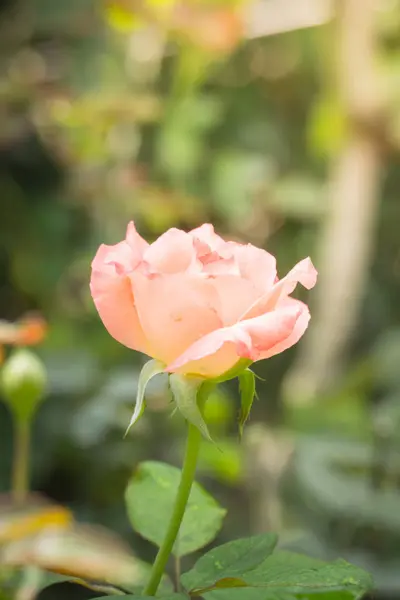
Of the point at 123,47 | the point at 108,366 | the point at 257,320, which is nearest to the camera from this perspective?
the point at 257,320

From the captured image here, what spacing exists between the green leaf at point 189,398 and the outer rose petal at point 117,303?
0.02 m

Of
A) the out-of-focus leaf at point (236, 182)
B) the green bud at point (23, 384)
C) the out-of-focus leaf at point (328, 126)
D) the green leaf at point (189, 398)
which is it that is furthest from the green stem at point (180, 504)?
the out-of-focus leaf at point (328, 126)

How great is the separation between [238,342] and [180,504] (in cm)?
6

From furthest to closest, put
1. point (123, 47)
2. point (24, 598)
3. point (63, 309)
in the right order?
point (123, 47)
point (63, 309)
point (24, 598)

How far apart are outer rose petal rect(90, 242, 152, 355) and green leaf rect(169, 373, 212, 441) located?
2 centimetres

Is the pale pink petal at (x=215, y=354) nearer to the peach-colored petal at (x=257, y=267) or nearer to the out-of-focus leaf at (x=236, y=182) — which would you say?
the peach-colored petal at (x=257, y=267)

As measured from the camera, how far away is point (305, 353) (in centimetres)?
161

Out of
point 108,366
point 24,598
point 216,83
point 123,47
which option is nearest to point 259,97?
point 216,83

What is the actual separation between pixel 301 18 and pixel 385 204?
464 mm

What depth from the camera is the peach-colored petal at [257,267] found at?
0.27 metres

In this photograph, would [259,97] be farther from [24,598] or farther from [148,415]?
[24,598]

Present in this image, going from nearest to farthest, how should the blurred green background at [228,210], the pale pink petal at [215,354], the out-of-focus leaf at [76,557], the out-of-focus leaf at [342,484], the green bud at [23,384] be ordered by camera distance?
1. the pale pink petal at [215,354]
2. the out-of-focus leaf at [76,557]
3. the green bud at [23,384]
4. the out-of-focus leaf at [342,484]
5. the blurred green background at [228,210]

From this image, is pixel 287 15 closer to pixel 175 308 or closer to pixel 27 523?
pixel 27 523

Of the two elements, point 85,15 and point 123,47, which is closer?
point 85,15
